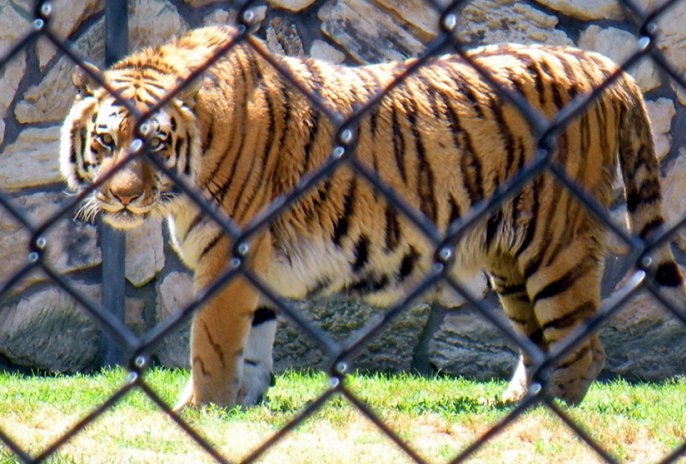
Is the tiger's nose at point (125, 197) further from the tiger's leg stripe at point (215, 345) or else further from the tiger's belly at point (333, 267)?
the tiger's leg stripe at point (215, 345)

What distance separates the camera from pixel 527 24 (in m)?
4.39

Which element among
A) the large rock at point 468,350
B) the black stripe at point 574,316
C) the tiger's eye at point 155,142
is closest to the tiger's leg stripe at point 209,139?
the tiger's eye at point 155,142

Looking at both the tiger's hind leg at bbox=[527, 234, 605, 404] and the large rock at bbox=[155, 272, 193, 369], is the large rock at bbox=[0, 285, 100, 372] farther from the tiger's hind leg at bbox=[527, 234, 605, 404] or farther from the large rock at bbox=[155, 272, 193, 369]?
the tiger's hind leg at bbox=[527, 234, 605, 404]

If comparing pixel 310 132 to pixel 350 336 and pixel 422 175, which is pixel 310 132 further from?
pixel 350 336

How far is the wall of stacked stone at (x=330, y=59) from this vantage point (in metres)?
4.36

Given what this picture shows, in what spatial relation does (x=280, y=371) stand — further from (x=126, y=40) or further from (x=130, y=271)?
(x=126, y=40)

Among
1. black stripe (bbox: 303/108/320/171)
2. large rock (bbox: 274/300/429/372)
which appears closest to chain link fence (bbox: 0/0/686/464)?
black stripe (bbox: 303/108/320/171)

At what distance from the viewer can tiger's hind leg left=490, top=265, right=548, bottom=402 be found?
3.68 meters

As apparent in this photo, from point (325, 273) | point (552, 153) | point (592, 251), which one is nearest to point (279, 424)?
point (325, 273)

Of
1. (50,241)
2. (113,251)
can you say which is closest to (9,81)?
(50,241)

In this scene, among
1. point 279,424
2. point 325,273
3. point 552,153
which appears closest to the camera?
point 552,153

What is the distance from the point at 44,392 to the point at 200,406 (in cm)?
84

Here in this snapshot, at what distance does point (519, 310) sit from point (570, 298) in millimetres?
367

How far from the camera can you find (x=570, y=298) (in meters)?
3.44
